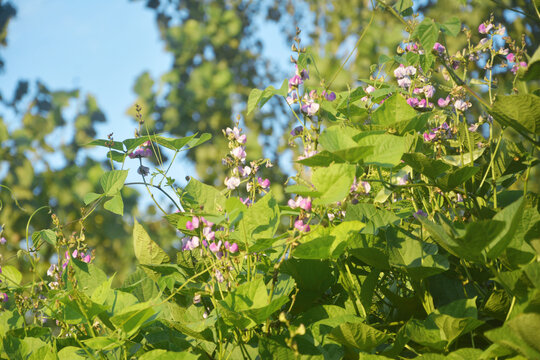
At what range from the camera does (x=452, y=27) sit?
0.75 metres

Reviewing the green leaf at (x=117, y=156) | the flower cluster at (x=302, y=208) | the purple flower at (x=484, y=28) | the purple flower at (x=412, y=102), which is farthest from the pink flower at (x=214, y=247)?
the purple flower at (x=484, y=28)

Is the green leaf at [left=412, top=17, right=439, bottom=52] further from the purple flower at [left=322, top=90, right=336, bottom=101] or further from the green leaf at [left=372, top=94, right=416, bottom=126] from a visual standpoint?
the purple flower at [left=322, top=90, right=336, bottom=101]

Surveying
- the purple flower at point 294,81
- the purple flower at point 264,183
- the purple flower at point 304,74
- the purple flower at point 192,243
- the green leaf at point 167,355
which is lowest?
the green leaf at point 167,355

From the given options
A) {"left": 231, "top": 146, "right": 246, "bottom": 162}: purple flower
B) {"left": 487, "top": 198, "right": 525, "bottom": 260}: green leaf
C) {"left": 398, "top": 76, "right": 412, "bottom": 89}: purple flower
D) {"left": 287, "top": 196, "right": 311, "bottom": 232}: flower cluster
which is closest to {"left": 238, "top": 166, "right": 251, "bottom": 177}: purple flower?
{"left": 231, "top": 146, "right": 246, "bottom": 162}: purple flower

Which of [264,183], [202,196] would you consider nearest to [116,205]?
[202,196]

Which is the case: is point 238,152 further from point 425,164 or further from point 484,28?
point 484,28

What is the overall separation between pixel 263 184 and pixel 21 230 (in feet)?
16.9

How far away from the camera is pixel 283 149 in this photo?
6691mm

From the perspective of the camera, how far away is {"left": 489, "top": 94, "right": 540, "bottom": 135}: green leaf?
63 centimetres

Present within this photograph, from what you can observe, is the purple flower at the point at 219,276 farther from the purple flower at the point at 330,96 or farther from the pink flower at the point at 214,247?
the purple flower at the point at 330,96

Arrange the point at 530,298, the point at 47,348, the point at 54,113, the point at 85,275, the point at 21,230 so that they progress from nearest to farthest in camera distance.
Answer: the point at 530,298 < the point at 47,348 < the point at 85,275 < the point at 21,230 < the point at 54,113

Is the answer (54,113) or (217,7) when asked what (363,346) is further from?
(217,7)

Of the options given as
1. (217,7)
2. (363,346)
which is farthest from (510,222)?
(217,7)

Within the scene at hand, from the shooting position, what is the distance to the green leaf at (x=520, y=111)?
24.9 inches
